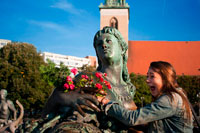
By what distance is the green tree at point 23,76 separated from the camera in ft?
78.2

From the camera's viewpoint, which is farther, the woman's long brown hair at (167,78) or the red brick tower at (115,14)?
the red brick tower at (115,14)

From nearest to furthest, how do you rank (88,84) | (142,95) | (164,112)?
1. (164,112)
2. (88,84)
3. (142,95)

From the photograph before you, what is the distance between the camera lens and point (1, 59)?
24.6 m

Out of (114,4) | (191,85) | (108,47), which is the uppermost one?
(114,4)

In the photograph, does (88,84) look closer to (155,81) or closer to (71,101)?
(71,101)

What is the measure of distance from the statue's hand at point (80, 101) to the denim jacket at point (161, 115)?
21cm

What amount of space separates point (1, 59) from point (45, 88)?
538cm

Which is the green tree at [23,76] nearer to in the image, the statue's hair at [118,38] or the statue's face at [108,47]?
the statue's hair at [118,38]

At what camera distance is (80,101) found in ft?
7.36

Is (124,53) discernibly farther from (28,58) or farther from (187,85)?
(187,85)

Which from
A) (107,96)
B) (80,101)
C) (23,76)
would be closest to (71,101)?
(80,101)

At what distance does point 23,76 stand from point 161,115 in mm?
23934

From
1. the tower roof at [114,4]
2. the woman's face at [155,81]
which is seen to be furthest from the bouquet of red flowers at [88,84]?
the tower roof at [114,4]

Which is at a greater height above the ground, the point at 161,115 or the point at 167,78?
the point at 167,78
